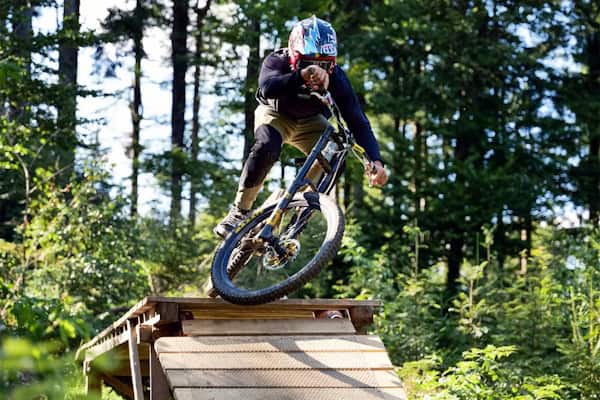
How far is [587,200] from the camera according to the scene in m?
18.2

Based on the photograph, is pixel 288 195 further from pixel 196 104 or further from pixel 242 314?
pixel 196 104

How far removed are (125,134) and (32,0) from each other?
6.34 meters

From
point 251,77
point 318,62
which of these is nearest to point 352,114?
point 318,62

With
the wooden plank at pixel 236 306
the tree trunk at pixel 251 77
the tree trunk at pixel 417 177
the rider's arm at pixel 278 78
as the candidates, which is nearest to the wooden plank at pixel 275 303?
the wooden plank at pixel 236 306

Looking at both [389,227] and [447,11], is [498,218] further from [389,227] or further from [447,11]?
[447,11]

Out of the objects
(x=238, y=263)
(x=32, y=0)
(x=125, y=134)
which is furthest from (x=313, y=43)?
(x=125, y=134)

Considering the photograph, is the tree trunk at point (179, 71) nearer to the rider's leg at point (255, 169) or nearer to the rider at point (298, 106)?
the rider's leg at point (255, 169)

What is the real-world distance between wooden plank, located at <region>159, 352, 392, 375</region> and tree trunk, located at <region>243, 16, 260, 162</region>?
483 inches

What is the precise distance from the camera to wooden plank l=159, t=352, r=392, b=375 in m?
3.94

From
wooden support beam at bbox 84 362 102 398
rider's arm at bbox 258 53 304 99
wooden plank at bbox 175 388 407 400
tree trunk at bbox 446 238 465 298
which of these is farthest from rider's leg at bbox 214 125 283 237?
tree trunk at bbox 446 238 465 298

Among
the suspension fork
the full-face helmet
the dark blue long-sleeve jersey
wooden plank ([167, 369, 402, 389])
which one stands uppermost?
the full-face helmet

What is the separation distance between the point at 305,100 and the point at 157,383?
172cm

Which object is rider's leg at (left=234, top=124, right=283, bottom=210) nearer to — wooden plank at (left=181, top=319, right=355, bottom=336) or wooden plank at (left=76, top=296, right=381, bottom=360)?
wooden plank at (left=76, top=296, right=381, bottom=360)

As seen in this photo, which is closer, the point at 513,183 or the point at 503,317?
the point at 503,317
